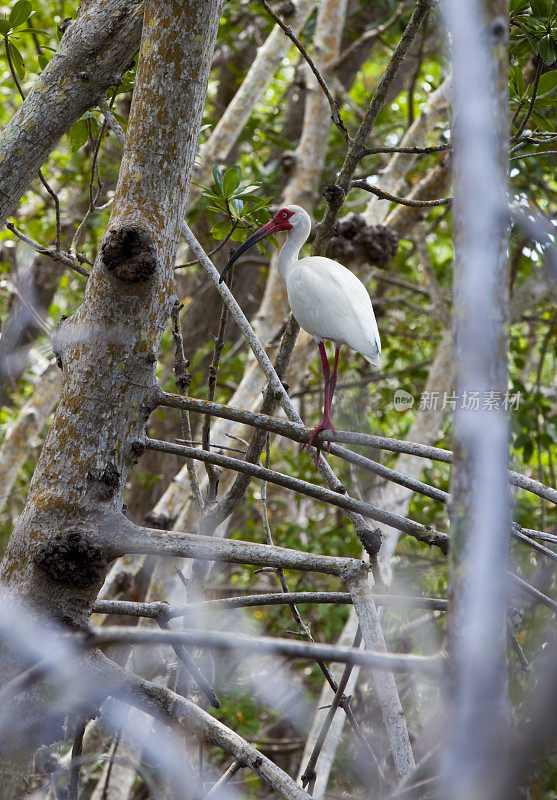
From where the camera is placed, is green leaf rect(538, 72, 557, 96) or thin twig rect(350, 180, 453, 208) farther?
green leaf rect(538, 72, 557, 96)

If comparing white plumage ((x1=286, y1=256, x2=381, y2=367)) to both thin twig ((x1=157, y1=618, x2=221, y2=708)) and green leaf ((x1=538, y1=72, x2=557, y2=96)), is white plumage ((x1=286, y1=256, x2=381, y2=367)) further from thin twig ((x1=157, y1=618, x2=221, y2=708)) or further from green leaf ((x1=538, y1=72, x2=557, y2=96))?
thin twig ((x1=157, y1=618, x2=221, y2=708))

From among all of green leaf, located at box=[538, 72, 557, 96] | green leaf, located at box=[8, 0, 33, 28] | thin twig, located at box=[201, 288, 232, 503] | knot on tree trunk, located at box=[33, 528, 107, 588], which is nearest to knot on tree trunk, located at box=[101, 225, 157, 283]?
knot on tree trunk, located at box=[33, 528, 107, 588]

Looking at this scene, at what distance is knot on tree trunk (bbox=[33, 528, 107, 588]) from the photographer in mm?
1661

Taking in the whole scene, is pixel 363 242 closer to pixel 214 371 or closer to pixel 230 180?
pixel 230 180

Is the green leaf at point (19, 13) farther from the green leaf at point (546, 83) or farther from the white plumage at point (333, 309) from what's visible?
the green leaf at point (546, 83)

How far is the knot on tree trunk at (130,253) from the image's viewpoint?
1.74 m

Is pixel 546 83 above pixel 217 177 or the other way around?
above

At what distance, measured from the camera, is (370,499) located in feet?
10.2

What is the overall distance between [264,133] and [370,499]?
454 centimetres

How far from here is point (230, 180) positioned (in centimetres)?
270

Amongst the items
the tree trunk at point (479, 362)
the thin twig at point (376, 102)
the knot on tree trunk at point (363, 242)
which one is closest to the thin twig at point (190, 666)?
the tree trunk at point (479, 362)

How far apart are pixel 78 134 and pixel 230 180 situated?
0.68 meters

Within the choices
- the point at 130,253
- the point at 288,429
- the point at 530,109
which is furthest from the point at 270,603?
the point at 530,109

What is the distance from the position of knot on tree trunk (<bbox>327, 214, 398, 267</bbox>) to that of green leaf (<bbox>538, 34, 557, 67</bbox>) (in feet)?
6.17
